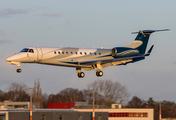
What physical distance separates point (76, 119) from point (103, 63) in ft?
70.4

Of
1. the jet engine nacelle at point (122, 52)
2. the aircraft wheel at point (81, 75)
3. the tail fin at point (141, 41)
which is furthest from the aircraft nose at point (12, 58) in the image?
the tail fin at point (141, 41)

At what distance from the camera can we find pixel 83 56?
2179 inches

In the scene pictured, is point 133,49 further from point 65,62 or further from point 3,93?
point 3,93

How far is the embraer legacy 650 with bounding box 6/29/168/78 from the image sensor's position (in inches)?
2015

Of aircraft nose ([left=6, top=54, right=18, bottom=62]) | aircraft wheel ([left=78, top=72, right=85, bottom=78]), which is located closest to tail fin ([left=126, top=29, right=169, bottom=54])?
aircraft wheel ([left=78, top=72, right=85, bottom=78])

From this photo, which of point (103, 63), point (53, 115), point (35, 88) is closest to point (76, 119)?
point (53, 115)

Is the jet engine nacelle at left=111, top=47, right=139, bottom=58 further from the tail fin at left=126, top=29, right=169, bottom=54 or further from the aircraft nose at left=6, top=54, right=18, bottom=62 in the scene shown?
the aircraft nose at left=6, top=54, right=18, bottom=62

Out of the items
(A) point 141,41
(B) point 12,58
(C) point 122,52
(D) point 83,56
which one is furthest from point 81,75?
(A) point 141,41

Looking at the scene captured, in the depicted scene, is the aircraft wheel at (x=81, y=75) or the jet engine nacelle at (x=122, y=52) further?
the aircraft wheel at (x=81, y=75)

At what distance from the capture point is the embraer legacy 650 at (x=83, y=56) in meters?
51.2

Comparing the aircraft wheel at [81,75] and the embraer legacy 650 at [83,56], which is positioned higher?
the embraer legacy 650 at [83,56]

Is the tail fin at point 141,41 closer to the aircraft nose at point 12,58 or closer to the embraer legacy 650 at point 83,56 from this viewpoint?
the embraer legacy 650 at point 83,56

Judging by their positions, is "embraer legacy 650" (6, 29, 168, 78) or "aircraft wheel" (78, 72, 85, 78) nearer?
"embraer legacy 650" (6, 29, 168, 78)

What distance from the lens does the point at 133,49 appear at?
198ft
